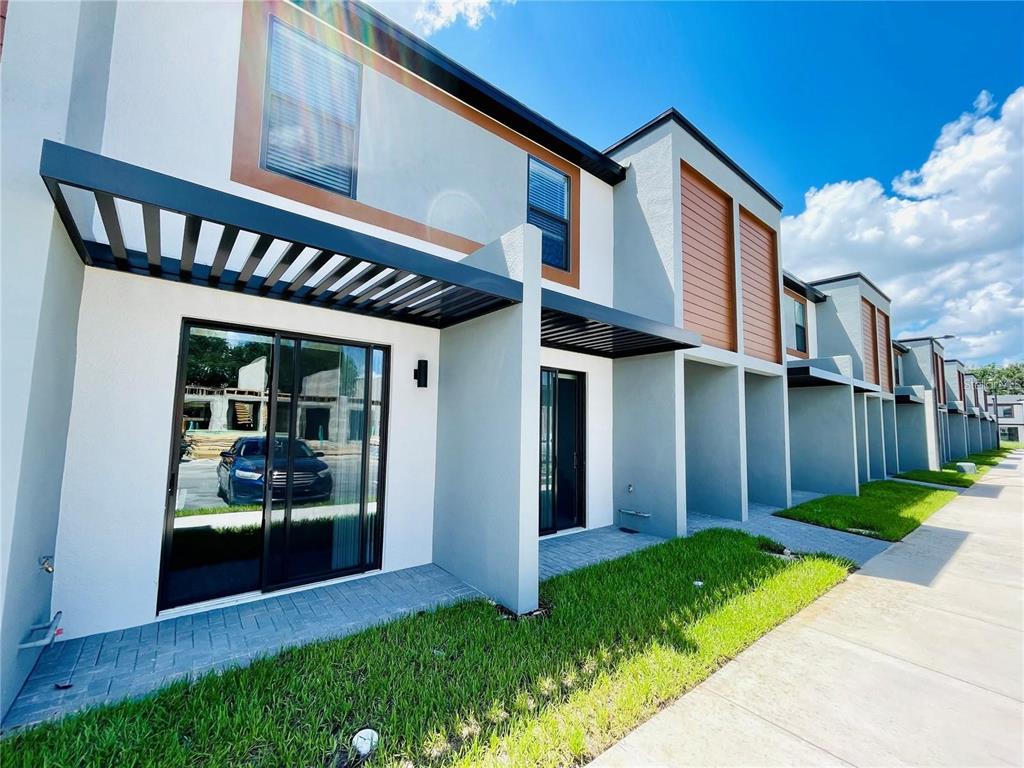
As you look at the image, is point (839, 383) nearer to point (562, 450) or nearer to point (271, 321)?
point (562, 450)

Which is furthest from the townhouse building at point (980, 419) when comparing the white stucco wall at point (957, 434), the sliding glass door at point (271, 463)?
the sliding glass door at point (271, 463)

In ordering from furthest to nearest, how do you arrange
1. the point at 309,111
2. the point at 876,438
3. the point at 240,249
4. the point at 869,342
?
the point at 869,342
the point at 876,438
the point at 309,111
the point at 240,249

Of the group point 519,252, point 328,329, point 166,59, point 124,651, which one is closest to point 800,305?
point 519,252

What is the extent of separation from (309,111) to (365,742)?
5.93 m

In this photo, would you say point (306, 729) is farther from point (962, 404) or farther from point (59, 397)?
point (962, 404)

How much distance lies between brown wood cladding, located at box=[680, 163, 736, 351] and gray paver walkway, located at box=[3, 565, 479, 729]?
6323 mm

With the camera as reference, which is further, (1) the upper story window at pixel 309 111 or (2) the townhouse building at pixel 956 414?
(2) the townhouse building at pixel 956 414

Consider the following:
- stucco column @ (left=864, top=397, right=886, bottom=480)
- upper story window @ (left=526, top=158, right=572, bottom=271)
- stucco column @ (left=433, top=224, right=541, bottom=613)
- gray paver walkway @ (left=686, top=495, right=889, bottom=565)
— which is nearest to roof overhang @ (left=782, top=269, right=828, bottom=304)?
stucco column @ (left=864, top=397, right=886, bottom=480)

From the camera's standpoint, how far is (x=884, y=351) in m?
17.2

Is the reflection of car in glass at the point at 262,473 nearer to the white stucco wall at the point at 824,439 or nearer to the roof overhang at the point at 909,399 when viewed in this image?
the white stucco wall at the point at 824,439

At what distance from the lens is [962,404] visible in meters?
26.2

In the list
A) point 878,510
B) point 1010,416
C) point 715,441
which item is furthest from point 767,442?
point 1010,416

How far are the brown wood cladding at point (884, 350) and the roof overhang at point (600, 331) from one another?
50.1 ft

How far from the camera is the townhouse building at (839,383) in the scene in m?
11.4
